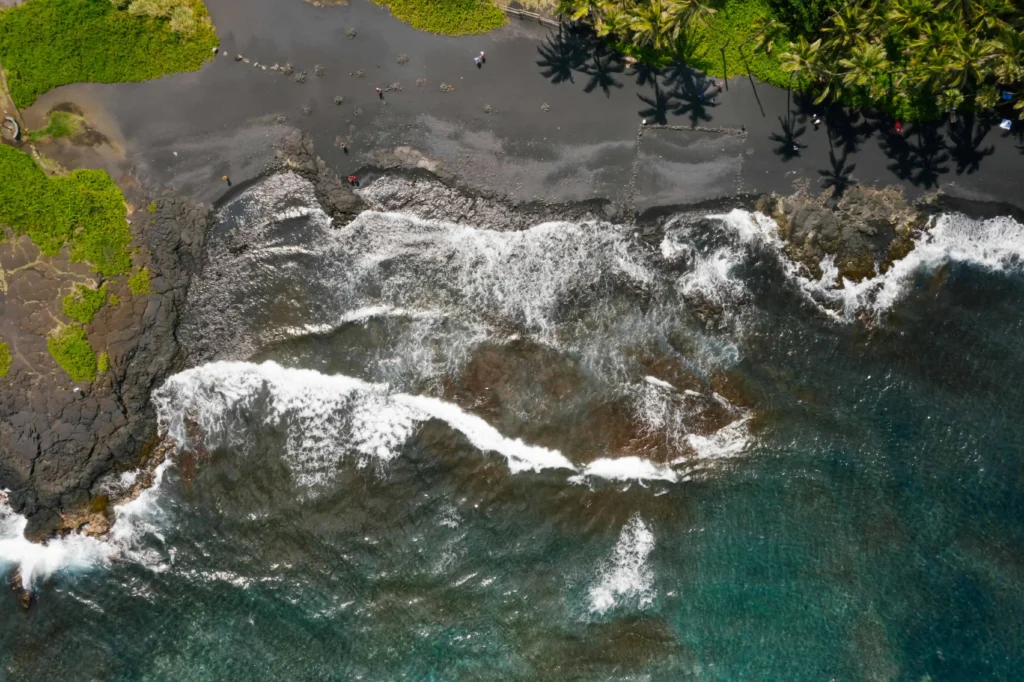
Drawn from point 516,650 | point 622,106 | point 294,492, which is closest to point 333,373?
point 294,492

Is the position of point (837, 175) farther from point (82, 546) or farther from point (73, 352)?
point (82, 546)

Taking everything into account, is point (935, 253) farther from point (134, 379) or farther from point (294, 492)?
point (134, 379)

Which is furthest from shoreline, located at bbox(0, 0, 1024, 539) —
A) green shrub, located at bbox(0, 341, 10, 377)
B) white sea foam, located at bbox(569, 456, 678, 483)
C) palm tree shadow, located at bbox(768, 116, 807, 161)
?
white sea foam, located at bbox(569, 456, 678, 483)

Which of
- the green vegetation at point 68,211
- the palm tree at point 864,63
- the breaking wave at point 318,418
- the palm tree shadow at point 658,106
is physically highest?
the palm tree at point 864,63

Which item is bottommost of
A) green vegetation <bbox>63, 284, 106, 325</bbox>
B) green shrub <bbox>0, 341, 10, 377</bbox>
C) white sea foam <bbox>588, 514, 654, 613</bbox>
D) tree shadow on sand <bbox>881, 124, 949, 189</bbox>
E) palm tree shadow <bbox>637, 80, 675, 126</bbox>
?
white sea foam <bbox>588, 514, 654, 613</bbox>

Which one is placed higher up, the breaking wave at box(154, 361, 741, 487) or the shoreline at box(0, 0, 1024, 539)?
the shoreline at box(0, 0, 1024, 539)

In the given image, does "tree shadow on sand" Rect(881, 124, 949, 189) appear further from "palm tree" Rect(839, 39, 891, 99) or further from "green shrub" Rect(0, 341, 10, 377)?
"green shrub" Rect(0, 341, 10, 377)

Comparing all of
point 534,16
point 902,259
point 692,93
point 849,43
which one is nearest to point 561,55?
point 534,16

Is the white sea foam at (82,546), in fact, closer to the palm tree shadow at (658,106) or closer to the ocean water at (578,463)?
the ocean water at (578,463)

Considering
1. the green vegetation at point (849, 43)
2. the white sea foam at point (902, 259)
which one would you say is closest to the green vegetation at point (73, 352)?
the green vegetation at point (849, 43)
